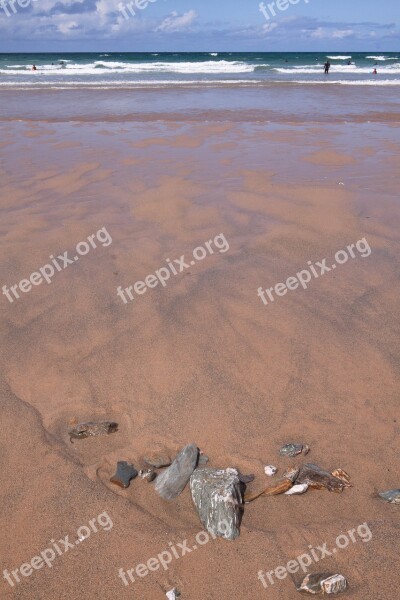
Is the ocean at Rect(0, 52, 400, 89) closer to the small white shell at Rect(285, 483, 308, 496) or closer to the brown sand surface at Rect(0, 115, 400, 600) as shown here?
the brown sand surface at Rect(0, 115, 400, 600)

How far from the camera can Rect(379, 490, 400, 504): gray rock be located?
2.24 meters

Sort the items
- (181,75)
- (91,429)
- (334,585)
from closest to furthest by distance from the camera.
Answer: (334,585), (91,429), (181,75)

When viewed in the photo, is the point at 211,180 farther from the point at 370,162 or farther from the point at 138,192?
the point at 370,162

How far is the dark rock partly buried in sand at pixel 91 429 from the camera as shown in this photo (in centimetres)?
261

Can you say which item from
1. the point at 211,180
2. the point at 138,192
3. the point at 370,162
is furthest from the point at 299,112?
the point at 138,192

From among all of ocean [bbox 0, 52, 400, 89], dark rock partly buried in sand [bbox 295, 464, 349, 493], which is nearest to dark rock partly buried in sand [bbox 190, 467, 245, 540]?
dark rock partly buried in sand [bbox 295, 464, 349, 493]

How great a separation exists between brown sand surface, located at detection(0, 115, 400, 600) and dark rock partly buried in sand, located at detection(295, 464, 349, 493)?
5cm

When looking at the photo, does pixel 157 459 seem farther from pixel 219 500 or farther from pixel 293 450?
pixel 293 450

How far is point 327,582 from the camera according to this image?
6.23 ft

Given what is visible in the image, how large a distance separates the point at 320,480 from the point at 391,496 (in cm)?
33

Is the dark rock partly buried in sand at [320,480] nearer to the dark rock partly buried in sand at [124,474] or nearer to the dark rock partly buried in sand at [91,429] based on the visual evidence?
the dark rock partly buried in sand at [124,474]

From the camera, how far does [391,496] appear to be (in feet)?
7.39

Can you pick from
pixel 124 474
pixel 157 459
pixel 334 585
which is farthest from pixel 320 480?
pixel 124 474

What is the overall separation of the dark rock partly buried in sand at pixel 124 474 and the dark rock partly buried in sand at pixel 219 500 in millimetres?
317
